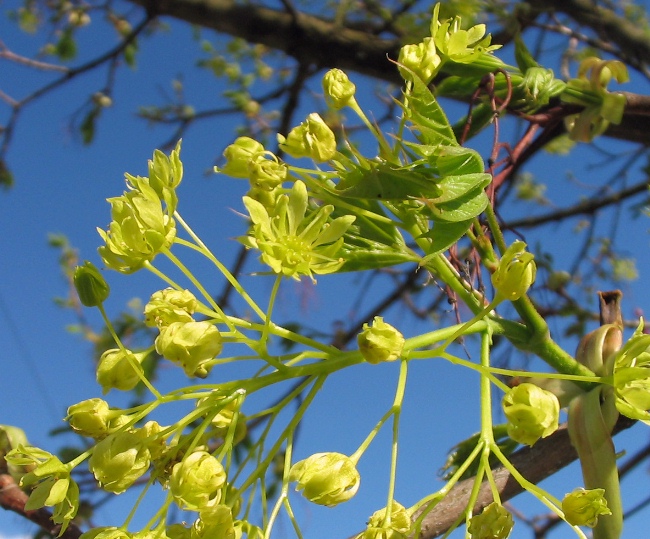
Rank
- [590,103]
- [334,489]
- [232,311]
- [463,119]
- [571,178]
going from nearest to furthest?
1. [334,489]
2. [463,119]
3. [590,103]
4. [232,311]
5. [571,178]

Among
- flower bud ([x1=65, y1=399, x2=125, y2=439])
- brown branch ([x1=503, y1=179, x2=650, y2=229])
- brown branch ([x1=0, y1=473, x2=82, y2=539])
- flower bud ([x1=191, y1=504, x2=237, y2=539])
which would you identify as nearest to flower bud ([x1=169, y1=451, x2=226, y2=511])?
flower bud ([x1=191, y1=504, x2=237, y2=539])

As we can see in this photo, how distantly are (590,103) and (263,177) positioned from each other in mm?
835

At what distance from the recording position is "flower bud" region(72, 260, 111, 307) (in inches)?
Answer: 31.1

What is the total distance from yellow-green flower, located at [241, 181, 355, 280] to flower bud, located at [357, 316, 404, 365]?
0.29 feet

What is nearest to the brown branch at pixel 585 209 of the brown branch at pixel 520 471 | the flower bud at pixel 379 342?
the brown branch at pixel 520 471

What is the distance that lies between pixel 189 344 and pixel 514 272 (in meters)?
0.34

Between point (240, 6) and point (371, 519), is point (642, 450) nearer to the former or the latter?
point (371, 519)

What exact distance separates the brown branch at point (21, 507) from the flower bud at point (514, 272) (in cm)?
83

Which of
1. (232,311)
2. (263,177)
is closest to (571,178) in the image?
(232,311)

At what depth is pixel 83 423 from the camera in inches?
29.6

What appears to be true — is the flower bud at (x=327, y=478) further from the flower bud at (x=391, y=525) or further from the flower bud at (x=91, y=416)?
the flower bud at (x=91, y=416)

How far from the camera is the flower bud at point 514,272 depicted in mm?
703

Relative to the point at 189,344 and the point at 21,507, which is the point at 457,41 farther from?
the point at 21,507

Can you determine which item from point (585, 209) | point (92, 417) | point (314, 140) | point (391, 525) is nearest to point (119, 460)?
point (92, 417)
